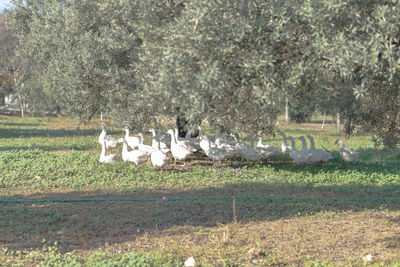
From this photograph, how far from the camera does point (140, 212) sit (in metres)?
9.37

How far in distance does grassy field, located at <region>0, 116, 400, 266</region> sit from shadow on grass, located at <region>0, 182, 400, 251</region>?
0.07 ft

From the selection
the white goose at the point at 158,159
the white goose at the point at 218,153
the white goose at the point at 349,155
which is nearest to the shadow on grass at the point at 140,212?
the white goose at the point at 158,159

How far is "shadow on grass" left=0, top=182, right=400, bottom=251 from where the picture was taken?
25.2ft

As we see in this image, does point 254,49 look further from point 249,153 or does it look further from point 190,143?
point 190,143

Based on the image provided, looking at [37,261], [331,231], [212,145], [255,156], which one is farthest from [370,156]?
[37,261]

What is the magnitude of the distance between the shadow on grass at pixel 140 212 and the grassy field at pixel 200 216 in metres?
0.02

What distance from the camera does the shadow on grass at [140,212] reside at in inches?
302

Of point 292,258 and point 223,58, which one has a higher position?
point 223,58

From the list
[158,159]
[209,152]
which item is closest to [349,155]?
[209,152]

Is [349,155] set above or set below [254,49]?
below

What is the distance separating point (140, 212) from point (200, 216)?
1435mm

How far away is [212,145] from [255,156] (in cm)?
176

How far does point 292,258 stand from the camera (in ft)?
21.5

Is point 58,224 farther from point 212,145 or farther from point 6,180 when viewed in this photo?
point 212,145
